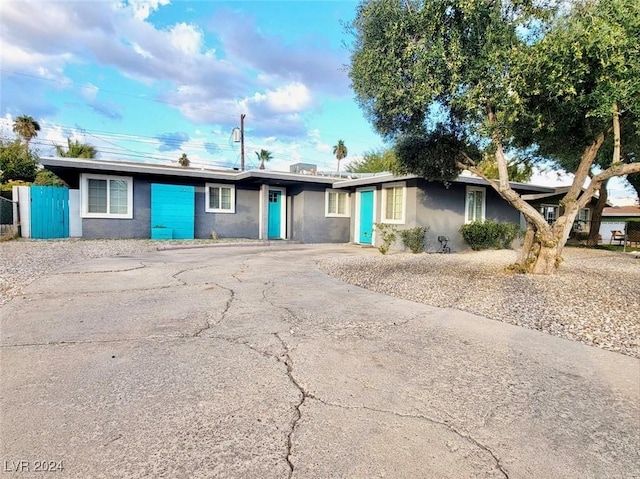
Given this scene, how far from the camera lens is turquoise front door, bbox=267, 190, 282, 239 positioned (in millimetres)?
16797

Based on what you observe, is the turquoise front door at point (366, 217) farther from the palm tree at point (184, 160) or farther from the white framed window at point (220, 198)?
the palm tree at point (184, 160)

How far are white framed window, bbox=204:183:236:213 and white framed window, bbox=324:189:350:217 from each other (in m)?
4.16

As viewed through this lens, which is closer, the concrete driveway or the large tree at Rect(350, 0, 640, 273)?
the concrete driveway

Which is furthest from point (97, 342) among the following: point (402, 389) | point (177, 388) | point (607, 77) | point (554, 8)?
point (554, 8)

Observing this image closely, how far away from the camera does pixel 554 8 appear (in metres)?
6.16

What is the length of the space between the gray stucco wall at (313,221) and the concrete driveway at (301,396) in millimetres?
10905

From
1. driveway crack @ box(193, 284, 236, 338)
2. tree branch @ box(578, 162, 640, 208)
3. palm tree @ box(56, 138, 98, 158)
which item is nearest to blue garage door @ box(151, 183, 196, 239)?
driveway crack @ box(193, 284, 236, 338)

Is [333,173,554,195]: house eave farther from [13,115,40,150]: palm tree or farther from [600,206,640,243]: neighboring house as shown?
[13,115,40,150]: palm tree

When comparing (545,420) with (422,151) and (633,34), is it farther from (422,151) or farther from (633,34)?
(422,151)

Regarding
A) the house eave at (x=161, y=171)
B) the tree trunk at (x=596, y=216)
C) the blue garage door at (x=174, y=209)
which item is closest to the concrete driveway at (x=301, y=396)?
→ the house eave at (x=161, y=171)

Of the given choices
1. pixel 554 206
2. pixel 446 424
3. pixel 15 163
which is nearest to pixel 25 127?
pixel 15 163

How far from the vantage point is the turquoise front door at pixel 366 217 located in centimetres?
1519

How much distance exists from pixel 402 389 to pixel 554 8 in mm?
6989

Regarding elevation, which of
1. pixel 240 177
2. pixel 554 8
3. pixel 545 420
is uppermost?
pixel 554 8
